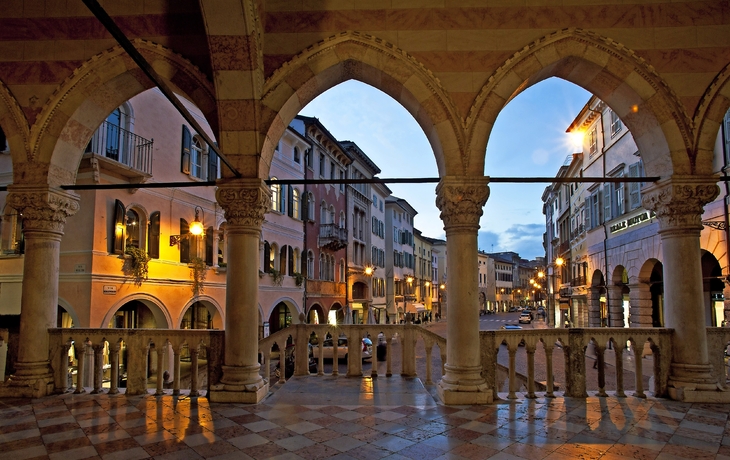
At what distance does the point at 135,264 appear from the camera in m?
14.1

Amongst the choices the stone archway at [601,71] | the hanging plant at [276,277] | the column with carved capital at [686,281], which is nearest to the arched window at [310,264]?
the hanging plant at [276,277]

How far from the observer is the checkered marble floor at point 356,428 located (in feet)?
15.0

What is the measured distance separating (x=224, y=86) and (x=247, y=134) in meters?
0.68

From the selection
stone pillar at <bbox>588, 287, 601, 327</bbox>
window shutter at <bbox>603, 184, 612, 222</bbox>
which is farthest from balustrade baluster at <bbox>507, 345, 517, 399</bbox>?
stone pillar at <bbox>588, 287, 601, 327</bbox>

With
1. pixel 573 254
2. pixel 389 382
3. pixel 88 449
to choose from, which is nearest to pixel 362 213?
pixel 573 254

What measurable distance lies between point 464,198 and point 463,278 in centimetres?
104

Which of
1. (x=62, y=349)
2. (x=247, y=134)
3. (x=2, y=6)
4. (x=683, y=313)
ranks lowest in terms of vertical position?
(x=62, y=349)

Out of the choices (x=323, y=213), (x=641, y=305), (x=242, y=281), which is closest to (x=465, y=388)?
(x=242, y=281)

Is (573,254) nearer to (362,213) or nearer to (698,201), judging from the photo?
(362,213)

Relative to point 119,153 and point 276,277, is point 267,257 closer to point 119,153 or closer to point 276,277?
point 276,277

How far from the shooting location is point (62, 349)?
694 cm

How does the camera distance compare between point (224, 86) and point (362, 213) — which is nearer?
point (224, 86)

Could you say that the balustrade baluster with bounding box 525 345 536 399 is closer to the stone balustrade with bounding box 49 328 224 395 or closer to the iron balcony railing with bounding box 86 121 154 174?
the stone balustrade with bounding box 49 328 224 395

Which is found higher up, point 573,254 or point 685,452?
point 573,254
